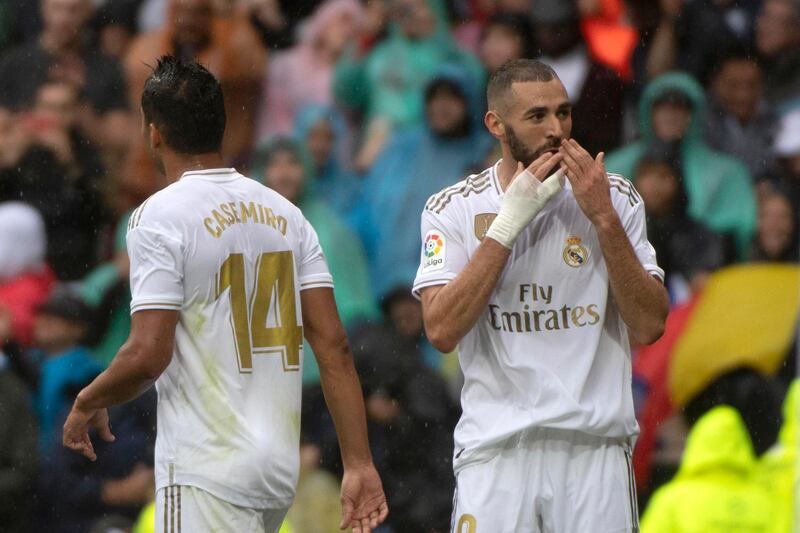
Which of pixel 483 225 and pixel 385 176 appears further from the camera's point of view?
pixel 385 176

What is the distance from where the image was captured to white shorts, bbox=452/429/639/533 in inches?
169

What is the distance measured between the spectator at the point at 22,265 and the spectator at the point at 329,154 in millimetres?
1577

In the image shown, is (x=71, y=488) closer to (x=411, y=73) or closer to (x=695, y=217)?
A: (x=411, y=73)

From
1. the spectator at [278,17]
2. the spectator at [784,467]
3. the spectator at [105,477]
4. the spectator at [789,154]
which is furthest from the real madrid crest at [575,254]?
the spectator at [278,17]

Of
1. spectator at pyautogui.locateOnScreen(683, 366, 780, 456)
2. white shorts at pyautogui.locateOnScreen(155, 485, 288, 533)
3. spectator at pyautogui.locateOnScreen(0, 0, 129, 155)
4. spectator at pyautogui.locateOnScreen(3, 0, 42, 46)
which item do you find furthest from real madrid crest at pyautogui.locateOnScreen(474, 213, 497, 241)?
spectator at pyautogui.locateOnScreen(3, 0, 42, 46)

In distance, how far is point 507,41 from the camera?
7930mm

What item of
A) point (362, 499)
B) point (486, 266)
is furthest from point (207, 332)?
point (486, 266)

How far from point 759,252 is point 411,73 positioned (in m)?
2.10

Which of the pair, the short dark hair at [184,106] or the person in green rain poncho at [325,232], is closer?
the short dark hair at [184,106]

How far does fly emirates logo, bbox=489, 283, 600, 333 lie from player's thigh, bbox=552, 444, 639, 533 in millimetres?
365

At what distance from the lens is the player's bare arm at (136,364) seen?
3881mm

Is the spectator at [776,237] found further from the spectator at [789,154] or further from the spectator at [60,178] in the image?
the spectator at [60,178]

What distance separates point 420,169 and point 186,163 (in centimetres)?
381

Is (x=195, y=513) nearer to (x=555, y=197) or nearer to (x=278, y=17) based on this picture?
(x=555, y=197)
